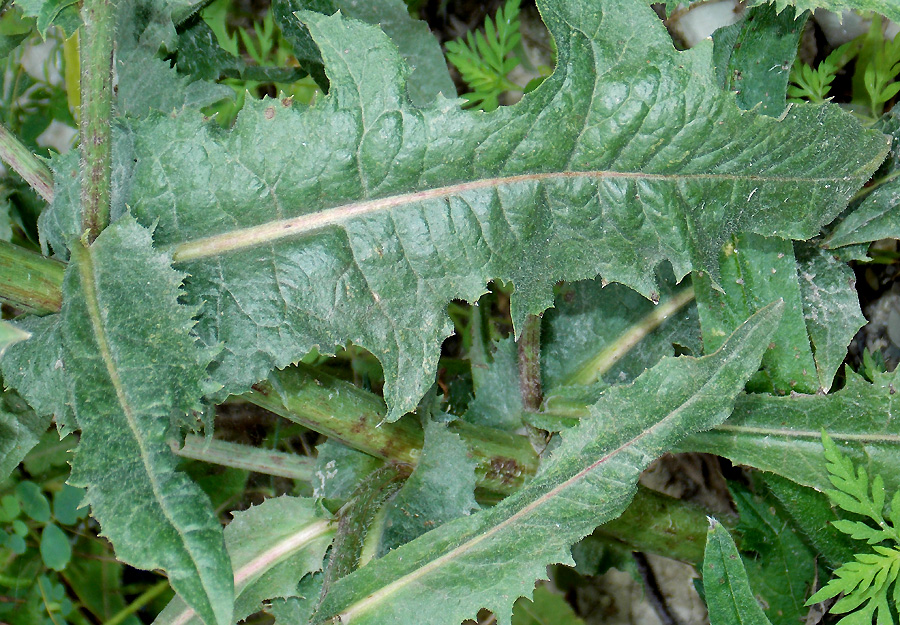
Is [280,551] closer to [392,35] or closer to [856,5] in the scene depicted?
[392,35]

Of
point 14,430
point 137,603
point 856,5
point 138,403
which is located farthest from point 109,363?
point 137,603

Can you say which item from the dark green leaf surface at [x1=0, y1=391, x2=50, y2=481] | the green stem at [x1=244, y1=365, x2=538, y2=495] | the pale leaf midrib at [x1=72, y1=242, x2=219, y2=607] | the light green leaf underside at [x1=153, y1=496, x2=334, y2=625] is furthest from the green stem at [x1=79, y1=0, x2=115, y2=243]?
the light green leaf underside at [x1=153, y1=496, x2=334, y2=625]

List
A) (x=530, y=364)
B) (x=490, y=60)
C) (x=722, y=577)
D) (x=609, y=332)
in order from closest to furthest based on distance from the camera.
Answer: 1. (x=722, y=577)
2. (x=530, y=364)
3. (x=609, y=332)
4. (x=490, y=60)

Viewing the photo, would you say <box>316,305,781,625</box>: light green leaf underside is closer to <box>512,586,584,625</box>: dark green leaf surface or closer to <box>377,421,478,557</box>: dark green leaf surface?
<box>377,421,478,557</box>: dark green leaf surface

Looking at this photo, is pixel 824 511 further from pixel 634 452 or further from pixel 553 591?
pixel 553 591

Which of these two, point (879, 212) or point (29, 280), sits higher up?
point (29, 280)

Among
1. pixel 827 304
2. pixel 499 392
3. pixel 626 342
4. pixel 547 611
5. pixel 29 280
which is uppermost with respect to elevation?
pixel 29 280

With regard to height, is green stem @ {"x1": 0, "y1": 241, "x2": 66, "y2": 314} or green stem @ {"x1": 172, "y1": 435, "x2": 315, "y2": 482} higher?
green stem @ {"x1": 0, "y1": 241, "x2": 66, "y2": 314}

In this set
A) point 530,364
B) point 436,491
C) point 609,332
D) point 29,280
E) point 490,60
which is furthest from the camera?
point 490,60
